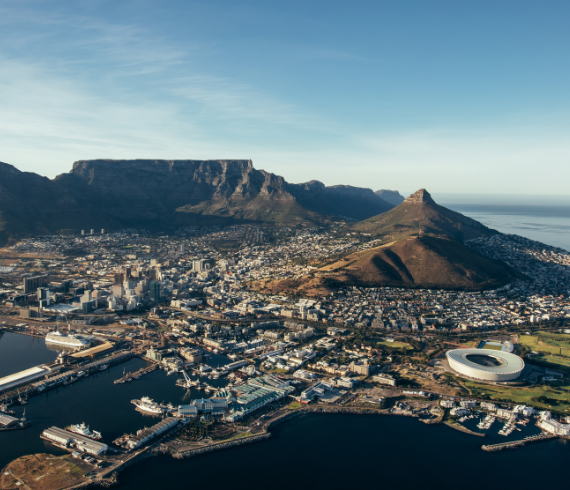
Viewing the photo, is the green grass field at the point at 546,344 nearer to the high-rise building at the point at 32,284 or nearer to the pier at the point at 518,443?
the pier at the point at 518,443

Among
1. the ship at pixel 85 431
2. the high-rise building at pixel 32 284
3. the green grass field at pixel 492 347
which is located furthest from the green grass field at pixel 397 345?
the high-rise building at pixel 32 284

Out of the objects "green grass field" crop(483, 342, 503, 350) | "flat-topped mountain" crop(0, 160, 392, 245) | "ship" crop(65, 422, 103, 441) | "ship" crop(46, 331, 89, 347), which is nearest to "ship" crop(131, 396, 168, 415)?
"ship" crop(65, 422, 103, 441)

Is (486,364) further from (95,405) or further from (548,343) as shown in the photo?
(95,405)

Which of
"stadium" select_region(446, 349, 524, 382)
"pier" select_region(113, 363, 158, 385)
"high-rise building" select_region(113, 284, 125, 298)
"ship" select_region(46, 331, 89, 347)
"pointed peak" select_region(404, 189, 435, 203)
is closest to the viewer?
"pier" select_region(113, 363, 158, 385)

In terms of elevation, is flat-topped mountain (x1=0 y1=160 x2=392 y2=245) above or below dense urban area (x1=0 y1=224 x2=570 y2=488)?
above

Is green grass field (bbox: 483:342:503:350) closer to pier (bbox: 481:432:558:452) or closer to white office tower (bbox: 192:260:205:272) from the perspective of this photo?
pier (bbox: 481:432:558:452)
